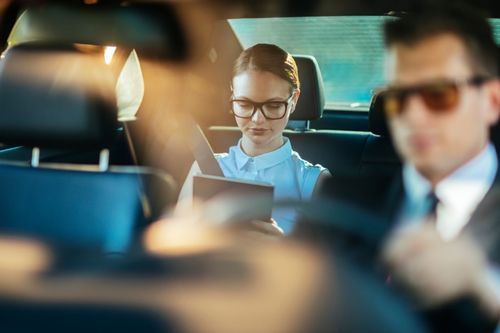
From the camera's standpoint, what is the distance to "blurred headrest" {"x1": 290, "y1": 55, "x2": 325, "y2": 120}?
1820 mm

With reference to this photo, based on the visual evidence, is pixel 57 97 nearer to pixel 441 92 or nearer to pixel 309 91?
pixel 309 91

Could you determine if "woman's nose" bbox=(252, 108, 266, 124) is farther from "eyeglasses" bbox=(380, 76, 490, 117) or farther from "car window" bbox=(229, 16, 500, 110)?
"eyeglasses" bbox=(380, 76, 490, 117)

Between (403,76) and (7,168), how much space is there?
103 cm


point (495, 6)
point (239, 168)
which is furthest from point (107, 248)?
point (495, 6)

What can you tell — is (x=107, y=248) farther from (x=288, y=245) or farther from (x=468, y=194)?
(x=468, y=194)

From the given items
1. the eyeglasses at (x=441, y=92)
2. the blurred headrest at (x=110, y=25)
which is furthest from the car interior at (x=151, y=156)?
the eyeglasses at (x=441, y=92)

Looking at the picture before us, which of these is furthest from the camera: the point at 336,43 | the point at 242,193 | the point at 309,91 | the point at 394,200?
the point at 309,91

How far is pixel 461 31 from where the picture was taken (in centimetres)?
127

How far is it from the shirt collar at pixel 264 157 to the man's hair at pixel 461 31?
568mm

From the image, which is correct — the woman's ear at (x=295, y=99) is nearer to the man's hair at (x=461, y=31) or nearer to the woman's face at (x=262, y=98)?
the woman's face at (x=262, y=98)

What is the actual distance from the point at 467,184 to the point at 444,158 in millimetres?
58

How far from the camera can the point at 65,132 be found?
1729mm

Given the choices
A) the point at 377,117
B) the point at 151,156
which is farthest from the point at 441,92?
the point at 151,156

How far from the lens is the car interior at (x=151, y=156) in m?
1.23
